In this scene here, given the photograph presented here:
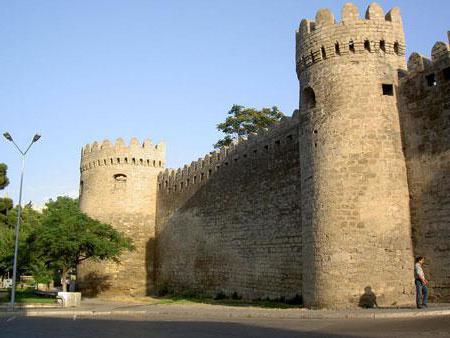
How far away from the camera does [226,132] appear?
43406 mm

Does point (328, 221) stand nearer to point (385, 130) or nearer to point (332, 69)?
point (385, 130)

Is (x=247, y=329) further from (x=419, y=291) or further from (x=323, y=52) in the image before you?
(x=323, y=52)

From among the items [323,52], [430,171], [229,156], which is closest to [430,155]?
[430,171]

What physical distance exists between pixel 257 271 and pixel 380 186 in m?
7.66

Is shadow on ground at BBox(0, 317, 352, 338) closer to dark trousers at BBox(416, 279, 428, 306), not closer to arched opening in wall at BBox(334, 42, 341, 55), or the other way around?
dark trousers at BBox(416, 279, 428, 306)

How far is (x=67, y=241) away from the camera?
2322 cm

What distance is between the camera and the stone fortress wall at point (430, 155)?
13.5m

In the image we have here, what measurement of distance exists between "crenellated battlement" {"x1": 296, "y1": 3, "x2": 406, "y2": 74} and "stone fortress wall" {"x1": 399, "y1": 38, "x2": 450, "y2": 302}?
3.01 feet

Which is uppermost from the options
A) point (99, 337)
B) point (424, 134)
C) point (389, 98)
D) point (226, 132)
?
point (226, 132)

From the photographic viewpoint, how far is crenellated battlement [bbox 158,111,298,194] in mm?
20053

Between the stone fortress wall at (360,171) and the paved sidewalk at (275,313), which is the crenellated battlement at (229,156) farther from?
the paved sidewalk at (275,313)

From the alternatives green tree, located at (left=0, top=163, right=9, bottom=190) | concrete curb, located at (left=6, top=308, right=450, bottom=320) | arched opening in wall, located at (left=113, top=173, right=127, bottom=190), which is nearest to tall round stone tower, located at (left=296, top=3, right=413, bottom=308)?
concrete curb, located at (left=6, top=308, right=450, bottom=320)

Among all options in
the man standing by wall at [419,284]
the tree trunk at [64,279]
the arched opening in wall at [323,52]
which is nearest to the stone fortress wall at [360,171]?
the arched opening in wall at [323,52]

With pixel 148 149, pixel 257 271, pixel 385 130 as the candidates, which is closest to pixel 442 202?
pixel 385 130
